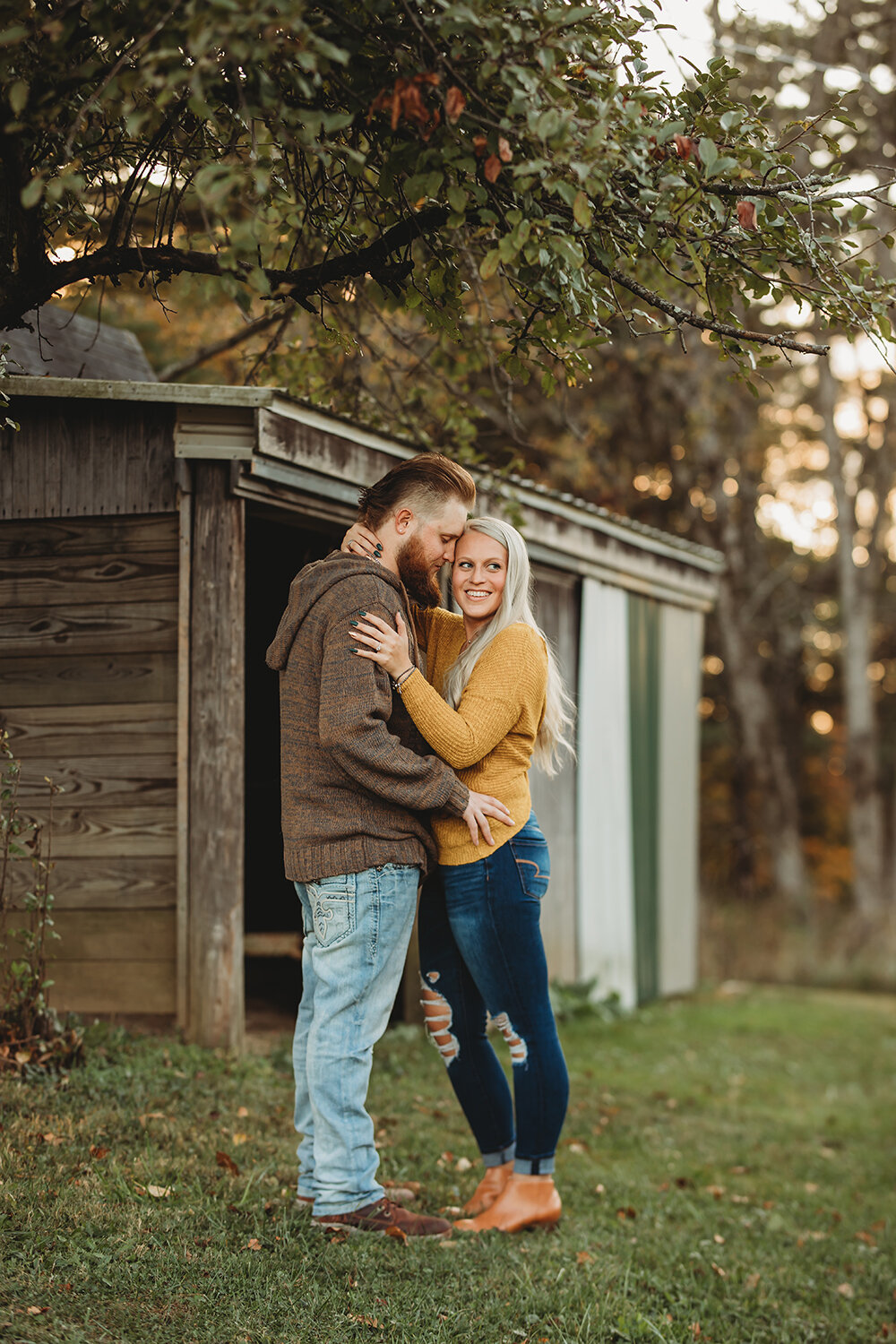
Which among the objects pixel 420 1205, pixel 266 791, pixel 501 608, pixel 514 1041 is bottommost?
pixel 420 1205

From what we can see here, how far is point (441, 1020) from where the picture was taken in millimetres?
3451

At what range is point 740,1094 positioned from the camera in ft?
21.7

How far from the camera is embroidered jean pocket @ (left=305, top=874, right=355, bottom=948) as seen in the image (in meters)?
3.05

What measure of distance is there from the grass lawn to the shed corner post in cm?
31

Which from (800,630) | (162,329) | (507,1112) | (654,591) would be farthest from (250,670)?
(800,630)

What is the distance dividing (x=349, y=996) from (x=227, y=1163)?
105 cm

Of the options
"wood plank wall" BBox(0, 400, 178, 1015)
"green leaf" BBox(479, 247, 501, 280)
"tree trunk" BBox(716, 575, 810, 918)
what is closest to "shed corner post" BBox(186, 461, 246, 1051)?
"wood plank wall" BBox(0, 400, 178, 1015)

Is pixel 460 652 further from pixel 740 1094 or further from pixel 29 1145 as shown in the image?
pixel 740 1094

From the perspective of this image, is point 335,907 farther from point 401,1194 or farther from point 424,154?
point 424,154

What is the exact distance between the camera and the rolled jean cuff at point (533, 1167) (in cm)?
351

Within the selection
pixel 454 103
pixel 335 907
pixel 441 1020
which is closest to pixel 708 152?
pixel 454 103

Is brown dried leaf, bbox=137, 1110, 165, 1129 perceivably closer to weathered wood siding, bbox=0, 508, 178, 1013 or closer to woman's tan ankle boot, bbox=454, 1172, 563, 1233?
weathered wood siding, bbox=0, 508, 178, 1013

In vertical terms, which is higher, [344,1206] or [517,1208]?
[344,1206]

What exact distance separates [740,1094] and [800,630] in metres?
11.9
